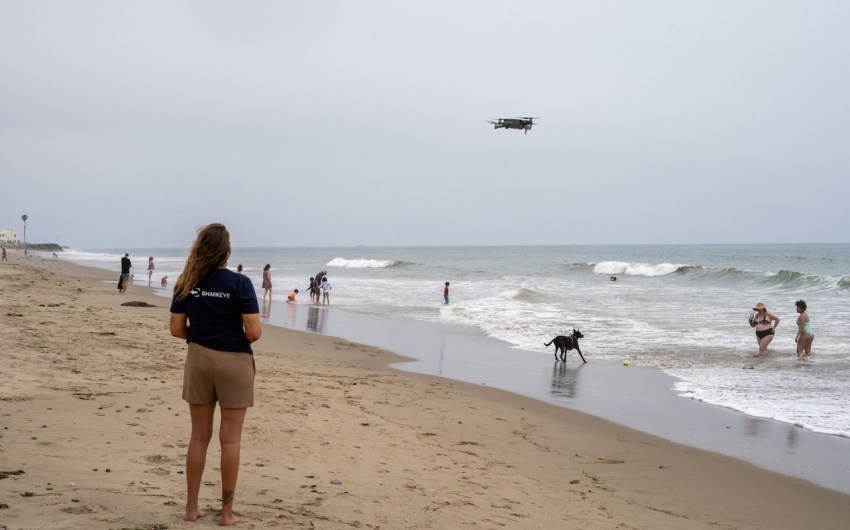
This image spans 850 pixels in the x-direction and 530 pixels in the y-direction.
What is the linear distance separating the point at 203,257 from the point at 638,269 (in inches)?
2350

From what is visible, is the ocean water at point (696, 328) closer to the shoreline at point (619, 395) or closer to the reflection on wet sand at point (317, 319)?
the shoreline at point (619, 395)

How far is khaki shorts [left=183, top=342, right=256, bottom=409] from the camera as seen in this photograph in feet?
12.5

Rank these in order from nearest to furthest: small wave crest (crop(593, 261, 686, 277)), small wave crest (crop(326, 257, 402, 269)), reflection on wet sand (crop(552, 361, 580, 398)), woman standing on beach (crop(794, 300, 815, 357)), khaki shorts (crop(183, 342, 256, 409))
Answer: khaki shorts (crop(183, 342, 256, 409)), reflection on wet sand (crop(552, 361, 580, 398)), woman standing on beach (crop(794, 300, 815, 357)), small wave crest (crop(593, 261, 686, 277)), small wave crest (crop(326, 257, 402, 269))

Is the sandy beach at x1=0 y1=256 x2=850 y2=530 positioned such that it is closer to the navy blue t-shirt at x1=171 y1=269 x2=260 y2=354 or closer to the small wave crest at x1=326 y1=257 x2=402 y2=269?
the navy blue t-shirt at x1=171 y1=269 x2=260 y2=354

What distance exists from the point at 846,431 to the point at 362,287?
31233 millimetres

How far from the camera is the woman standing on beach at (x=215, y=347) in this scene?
381 centimetres

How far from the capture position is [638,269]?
6031 cm

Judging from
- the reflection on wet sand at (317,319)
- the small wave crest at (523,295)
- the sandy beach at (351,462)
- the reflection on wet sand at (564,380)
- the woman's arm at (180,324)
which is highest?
the woman's arm at (180,324)

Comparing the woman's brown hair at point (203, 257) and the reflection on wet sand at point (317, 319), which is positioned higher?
the woman's brown hair at point (203, 257)

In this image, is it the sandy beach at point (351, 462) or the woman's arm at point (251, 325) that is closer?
the woman's arm at point (251, 325)

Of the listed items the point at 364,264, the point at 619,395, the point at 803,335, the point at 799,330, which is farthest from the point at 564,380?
the point at 364,264

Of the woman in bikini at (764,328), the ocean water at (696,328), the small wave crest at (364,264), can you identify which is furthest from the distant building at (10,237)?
the woman in bikini at (764,328)

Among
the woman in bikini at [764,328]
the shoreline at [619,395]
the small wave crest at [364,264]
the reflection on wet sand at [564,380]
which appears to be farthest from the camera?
the small wave crest at [364,264]

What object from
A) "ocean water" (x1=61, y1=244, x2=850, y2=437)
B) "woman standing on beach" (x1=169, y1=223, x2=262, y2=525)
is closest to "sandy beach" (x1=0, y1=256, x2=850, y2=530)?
"woman standing on beach" (x1=169, y1=223, x2=262, y2=525)
